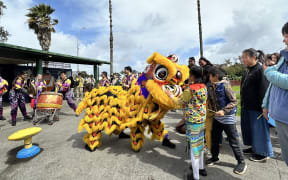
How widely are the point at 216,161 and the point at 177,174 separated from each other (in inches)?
A: 29.7

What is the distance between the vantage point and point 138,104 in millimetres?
2820

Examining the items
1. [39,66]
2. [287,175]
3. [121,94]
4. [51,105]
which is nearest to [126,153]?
[121,94]

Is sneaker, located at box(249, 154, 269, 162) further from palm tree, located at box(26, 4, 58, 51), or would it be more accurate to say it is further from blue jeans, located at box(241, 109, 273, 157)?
palm tree, located at box(26, 4, 58, 51)

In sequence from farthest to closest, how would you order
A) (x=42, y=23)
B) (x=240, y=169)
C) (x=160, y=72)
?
(x=42, y=23), (x=160, y=72), (x=240, y=169)

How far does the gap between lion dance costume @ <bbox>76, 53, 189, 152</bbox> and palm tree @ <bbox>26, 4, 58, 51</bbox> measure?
13847 mm

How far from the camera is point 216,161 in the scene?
8.32 ft

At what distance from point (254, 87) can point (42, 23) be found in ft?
54.0

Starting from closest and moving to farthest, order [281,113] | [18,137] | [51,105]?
[281,113] → [18,137] → [51,105]

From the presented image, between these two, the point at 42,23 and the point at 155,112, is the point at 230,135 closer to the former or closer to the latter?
the point at 155,112

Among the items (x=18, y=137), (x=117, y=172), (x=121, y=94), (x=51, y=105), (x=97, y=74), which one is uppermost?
(x=97, y=74)

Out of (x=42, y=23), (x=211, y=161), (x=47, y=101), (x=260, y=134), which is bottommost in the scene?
(x=211, y=161)

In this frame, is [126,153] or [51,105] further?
[51,105]

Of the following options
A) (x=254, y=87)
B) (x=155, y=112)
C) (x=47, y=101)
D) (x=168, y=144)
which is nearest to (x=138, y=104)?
(x=155, y=112)

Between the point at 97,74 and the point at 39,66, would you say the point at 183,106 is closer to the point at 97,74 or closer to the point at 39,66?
the point at 39,66
